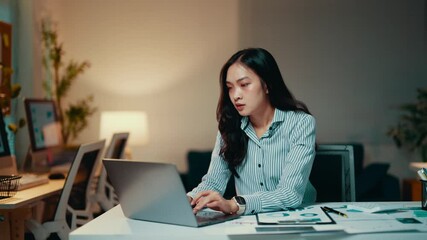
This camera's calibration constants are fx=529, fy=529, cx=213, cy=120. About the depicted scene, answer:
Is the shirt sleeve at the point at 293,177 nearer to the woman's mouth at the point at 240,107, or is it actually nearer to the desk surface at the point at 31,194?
the woman's mouth at the point at 240,107

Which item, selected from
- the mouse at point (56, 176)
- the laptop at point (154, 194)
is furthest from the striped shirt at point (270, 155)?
the mouse at point (56, 176)

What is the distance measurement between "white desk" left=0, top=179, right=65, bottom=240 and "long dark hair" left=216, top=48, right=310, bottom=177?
97 centimetres

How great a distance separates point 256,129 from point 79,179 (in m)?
1.26

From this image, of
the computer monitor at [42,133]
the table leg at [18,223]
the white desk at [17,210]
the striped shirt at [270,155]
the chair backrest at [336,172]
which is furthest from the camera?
the computer monitor at [42,133]

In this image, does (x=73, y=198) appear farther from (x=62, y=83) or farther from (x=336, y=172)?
(x=62, y=83)

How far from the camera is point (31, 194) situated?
8.52 feet

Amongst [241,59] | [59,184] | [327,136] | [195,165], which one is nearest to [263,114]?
[241,59]

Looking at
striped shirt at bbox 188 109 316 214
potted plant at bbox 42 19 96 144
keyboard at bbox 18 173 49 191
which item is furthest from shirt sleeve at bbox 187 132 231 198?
potted plant at bbox 42 19 96 144

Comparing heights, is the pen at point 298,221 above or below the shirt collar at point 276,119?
below

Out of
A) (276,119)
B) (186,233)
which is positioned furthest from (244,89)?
(186,233)

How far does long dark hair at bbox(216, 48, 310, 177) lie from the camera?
80.2 inches

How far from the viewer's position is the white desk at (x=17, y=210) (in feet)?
7.69

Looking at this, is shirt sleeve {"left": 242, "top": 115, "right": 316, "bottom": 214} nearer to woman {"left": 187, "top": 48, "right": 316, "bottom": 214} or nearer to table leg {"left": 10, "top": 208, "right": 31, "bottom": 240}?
woman {"left": 187, "top": 48, "right": 316, "bottom": 214}

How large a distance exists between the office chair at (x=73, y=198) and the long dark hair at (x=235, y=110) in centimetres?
90
